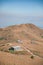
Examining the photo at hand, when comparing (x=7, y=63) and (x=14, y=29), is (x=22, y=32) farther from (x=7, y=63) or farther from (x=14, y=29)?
(x=7, y=63)

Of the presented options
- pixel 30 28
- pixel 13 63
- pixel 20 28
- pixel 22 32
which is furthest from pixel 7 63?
pixel 30 28

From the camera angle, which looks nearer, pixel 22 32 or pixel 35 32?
pixel 22 32

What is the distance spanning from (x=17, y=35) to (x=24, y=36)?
9.90 ft

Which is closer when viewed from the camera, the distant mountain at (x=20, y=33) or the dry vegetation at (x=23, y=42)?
the dry vegetation at (x=23, y=42)

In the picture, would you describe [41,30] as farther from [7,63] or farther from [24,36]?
[7,63]

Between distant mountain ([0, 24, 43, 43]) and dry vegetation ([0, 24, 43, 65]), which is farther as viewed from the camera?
distant mountain ([0, 24, 43, 43])

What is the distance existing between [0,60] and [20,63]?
7.20 ft

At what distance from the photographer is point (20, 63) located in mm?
20297

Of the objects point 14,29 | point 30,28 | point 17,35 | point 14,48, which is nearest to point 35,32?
point 30,28

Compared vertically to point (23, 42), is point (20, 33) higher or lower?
higher

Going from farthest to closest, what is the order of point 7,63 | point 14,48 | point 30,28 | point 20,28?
point 30,28 < point 20,28 < point 14,48 < point 7,63

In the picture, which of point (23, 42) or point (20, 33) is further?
point (20, 33)

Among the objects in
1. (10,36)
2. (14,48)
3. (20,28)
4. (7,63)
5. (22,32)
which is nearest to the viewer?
(7,63)

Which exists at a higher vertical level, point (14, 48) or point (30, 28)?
point (30, 28)
